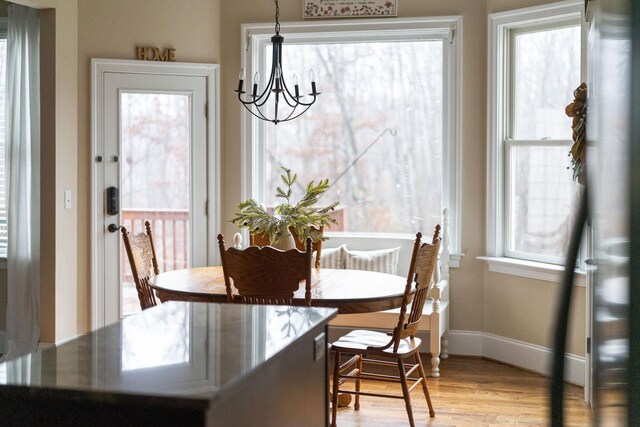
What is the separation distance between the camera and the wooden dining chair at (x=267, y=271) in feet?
11.6

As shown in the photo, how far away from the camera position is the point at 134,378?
164 centimetres

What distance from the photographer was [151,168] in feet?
18.7

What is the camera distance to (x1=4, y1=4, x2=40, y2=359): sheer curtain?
5273mm

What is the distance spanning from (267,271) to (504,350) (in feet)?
8.10

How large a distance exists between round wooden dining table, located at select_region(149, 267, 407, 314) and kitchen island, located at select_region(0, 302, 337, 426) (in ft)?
3.91

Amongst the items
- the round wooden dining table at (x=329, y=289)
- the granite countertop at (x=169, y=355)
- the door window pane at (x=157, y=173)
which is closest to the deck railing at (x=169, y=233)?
the door window pane at (x=157, y=173)

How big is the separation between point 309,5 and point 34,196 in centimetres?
226

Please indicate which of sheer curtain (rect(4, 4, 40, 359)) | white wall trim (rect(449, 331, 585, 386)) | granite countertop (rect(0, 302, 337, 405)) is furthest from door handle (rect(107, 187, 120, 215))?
granite countertop (rect(0, 302, 337, 405))

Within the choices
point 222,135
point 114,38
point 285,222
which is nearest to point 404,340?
point 285,222

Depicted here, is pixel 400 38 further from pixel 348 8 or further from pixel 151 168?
pixel 151 168

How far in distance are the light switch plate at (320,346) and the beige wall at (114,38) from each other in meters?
3.42

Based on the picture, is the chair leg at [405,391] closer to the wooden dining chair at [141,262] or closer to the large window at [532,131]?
the wooden dining chair at [141,262]

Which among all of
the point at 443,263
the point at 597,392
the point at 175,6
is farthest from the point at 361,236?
the point at 597,392

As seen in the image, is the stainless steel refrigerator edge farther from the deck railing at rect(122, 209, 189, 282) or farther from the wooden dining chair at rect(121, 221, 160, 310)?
the deck railing at rect(122, 209, 189, 282)
